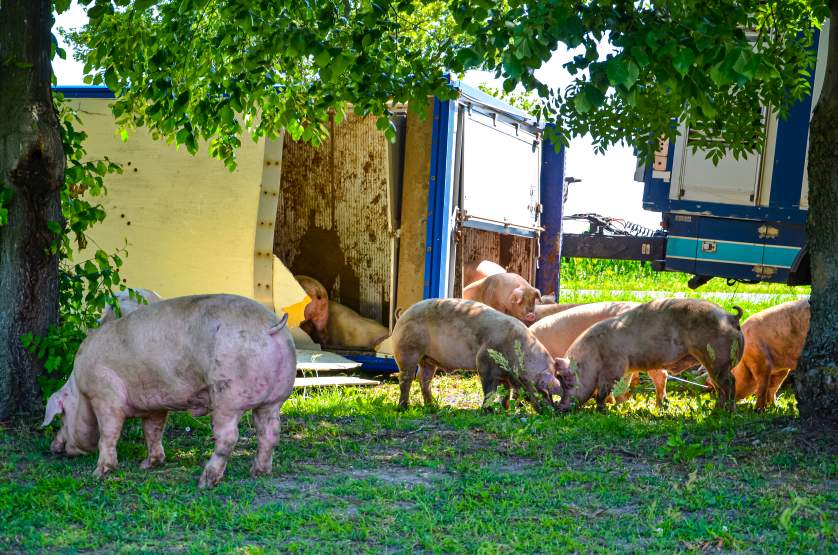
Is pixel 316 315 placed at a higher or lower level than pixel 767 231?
lower

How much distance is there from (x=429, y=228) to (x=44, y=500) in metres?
5.80

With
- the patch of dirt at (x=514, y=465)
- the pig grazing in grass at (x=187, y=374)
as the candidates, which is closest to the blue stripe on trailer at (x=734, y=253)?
the patch of dirt at (x=514, y=465)

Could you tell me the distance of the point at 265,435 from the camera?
5.57 metres

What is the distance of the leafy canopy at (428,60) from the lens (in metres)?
5.06

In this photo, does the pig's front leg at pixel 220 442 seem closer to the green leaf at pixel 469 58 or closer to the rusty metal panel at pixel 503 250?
the green leaf at pixel 469 58

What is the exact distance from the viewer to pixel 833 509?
4.87 m

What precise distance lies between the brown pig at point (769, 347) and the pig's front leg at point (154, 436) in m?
5.22

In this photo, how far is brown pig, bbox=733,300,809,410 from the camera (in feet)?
29.3

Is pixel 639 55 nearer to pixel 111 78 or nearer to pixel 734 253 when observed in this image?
pixel 111 78

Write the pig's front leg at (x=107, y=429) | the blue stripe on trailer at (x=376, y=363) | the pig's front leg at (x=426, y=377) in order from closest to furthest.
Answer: the pig's front leg at (x=107, y=429), the pig's front leg at (x=426, y=377), the blue stripe on trailer at (x=376, y=363)

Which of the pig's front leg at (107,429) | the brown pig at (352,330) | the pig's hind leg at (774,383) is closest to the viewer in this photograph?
the pig's front leg at (107,429)

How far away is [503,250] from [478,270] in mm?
917

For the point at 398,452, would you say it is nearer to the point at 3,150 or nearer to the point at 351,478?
the point at 351,478

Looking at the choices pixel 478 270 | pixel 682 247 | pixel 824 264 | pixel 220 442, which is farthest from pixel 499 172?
pixel 220 442
